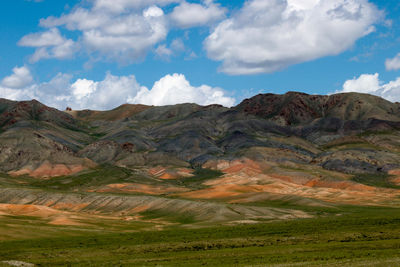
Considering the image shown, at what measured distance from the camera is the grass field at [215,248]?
5222cm

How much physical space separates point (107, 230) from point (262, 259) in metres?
57.5

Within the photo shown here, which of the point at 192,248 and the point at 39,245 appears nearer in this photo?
the point at 192,248

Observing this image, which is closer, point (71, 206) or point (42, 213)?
point (42, 213)

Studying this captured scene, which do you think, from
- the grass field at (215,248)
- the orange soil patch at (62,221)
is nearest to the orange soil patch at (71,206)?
the orange soil patch at (62,221)

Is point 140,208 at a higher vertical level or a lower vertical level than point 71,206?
lower

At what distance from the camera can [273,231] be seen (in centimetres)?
8981

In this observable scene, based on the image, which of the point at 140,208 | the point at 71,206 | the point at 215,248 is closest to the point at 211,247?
the point at 215,248

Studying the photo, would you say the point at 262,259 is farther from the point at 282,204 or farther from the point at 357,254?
the point at 282,204

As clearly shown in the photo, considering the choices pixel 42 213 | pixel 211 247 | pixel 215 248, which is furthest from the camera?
pixel 42 213

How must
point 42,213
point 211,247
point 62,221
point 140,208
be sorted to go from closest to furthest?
1. point 211,247
2. point 62,221
3. point 42,213
4. point 140,208

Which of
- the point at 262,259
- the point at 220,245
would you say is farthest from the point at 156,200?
the point at 262,259

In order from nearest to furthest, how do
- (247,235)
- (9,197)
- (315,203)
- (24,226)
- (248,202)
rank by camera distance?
(247,235) < (24,226) < (315,203) < (248,202) < (9,197)

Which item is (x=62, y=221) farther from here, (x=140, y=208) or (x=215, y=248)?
(x=215, y=248)

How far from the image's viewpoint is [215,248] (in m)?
67.2
